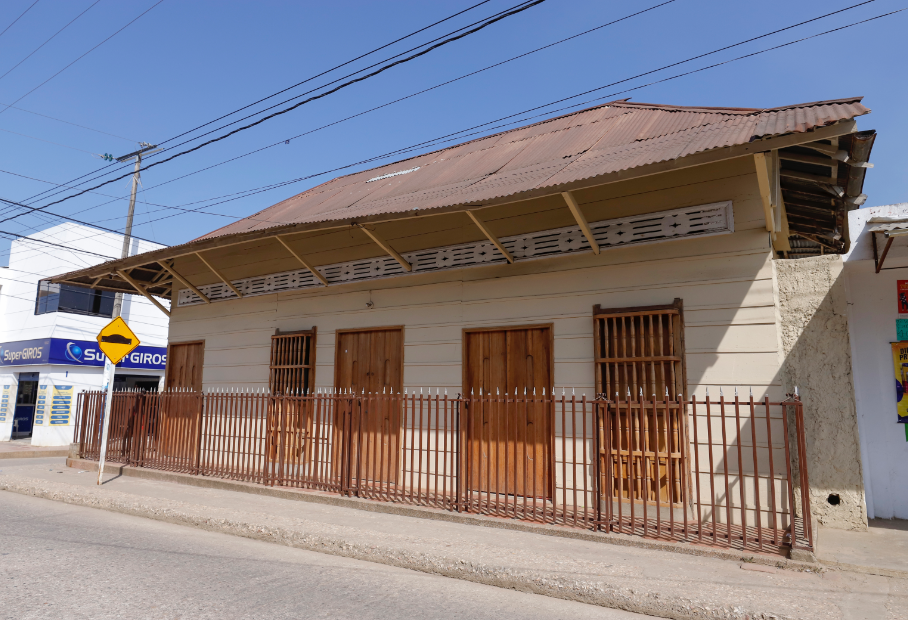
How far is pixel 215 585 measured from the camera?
4.39m

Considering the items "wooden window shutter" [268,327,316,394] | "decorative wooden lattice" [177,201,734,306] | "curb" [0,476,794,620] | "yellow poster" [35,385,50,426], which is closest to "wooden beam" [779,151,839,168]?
"decorative wooden lattice" [177,201,734,306]

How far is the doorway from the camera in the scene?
70.4 feet

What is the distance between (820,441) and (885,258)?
7.73 ft

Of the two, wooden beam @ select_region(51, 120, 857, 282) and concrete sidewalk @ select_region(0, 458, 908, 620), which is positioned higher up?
wooden beam @ select_region(51, 120, 857, 282)

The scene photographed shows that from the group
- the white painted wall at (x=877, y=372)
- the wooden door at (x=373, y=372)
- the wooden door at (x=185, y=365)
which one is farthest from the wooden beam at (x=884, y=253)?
the wooden door at (x=185, y=365)

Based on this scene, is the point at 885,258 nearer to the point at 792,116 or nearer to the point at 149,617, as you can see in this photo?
the point at 792,116

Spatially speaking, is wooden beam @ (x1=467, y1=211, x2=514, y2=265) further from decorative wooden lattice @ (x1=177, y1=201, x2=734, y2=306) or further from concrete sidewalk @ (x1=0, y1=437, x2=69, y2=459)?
concrete sidewalk @ (x1=0, y1=437, x2=69, y2=459)

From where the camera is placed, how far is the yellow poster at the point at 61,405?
1967cm

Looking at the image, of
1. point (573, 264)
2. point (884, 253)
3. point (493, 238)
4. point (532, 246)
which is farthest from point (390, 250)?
point (884, 253)

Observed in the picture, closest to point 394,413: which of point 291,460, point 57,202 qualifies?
point 291,460

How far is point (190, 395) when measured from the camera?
9742mm

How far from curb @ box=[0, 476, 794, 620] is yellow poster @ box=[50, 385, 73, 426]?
14.6 m

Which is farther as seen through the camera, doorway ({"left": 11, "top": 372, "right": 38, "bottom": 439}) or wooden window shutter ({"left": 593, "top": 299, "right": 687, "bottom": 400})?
doorway ({"left": 11, "top": 372, "right": 38, "bottom": 439})

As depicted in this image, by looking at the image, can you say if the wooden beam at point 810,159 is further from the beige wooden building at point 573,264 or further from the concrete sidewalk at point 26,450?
the concrete sidewalk at point 26,450
